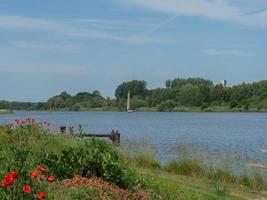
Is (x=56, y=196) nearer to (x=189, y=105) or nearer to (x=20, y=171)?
(x=20, y=171)

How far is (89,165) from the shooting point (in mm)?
9297

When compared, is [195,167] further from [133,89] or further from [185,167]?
[133,89]

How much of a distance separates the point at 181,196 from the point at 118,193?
199cm

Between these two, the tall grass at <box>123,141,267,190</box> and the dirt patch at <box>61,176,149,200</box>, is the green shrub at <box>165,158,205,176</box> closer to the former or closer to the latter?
the tall grass at <box>123,141,267,190</box>

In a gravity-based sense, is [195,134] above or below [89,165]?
below

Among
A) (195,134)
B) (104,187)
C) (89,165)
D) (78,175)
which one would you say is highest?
(89,165)

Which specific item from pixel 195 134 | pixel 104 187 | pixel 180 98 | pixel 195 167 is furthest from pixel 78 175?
pixel 180 98

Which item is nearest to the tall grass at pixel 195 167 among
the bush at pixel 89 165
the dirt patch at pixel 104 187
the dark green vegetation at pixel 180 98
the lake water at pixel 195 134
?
the lake water at pixel 195 134

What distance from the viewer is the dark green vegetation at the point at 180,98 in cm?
14712

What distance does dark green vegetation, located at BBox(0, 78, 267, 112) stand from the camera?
14712cm

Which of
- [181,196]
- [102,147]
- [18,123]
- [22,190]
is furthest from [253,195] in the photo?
[22,190]

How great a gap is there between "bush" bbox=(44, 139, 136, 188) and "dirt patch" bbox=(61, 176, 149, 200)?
0.25m

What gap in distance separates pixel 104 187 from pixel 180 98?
476 ft

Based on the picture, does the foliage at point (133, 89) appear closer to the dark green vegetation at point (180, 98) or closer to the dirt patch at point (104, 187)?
the dark green vegetation at point (180, 98)
